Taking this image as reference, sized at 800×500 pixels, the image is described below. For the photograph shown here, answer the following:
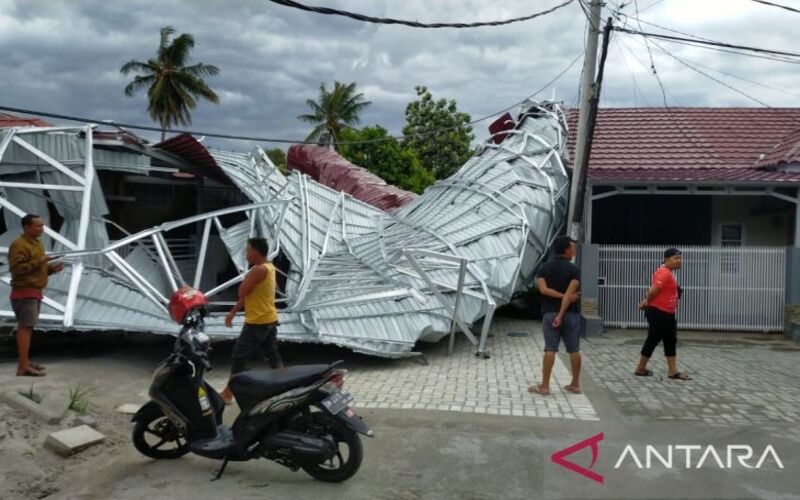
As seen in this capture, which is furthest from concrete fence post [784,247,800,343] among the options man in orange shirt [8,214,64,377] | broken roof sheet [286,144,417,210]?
man in orange shirt [8,214,64,377]

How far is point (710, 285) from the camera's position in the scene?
11633 mm

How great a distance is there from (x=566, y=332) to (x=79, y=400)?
476cm

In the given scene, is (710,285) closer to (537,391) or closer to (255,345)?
(537,391)

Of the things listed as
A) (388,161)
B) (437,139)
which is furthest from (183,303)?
(437,139)

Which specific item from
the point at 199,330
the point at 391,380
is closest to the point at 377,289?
the point at 391,380

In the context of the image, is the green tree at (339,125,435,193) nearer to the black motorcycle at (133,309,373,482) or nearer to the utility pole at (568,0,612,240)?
the utility pole at (568,0,612,240)

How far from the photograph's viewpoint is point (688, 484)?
14.7 feet

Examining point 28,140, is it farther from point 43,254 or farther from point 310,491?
point 310,491

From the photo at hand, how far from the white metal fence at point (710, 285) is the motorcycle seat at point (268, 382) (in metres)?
8.55

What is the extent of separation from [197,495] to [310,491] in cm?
74

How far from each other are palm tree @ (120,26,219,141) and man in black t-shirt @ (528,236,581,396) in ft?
106

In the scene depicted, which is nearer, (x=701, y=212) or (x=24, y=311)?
(x=24, y=311)

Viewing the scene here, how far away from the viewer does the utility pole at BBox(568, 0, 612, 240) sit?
1001cm

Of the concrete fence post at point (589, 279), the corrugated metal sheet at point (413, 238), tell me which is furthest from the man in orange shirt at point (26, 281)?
the concrete fence post at point (589, 279)
